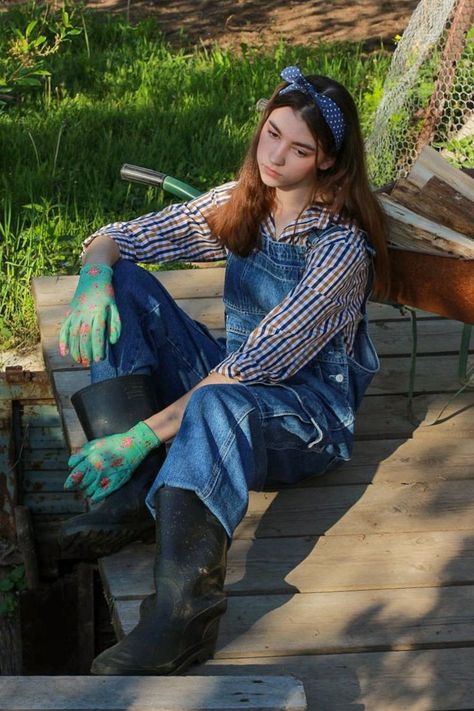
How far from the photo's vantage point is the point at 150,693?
8.10 feet

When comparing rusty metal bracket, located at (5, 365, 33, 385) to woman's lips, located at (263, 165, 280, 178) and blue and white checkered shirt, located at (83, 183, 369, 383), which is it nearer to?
blue and white checkered shirt, located at (83, 183, 369, 383)

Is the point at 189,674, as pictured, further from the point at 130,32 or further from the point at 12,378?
the point at 130,32

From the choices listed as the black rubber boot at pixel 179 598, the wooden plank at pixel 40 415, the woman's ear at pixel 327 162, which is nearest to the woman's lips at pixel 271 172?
the woman's ear at pixel 327 162

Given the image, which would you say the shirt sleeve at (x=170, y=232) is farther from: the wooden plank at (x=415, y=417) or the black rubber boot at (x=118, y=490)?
the wooden plank at (x=415, y=417)

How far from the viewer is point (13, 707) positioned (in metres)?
2.41

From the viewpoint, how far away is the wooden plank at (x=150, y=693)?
243 cm

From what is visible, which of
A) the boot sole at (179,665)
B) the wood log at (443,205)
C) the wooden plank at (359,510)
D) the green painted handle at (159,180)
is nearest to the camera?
the boot sole at (179,665)

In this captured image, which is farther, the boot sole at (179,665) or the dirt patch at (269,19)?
the dirt patch at (269,19)

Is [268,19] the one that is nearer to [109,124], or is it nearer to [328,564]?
[109,124]

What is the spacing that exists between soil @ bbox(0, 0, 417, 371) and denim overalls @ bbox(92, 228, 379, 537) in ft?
15.6

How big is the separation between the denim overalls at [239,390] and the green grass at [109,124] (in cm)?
170

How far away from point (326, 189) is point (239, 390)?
0.64 metres

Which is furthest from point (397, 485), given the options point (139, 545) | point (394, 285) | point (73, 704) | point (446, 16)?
point (446, 16)

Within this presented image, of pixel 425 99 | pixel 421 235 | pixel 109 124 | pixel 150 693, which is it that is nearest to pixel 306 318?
pixel 421 235
